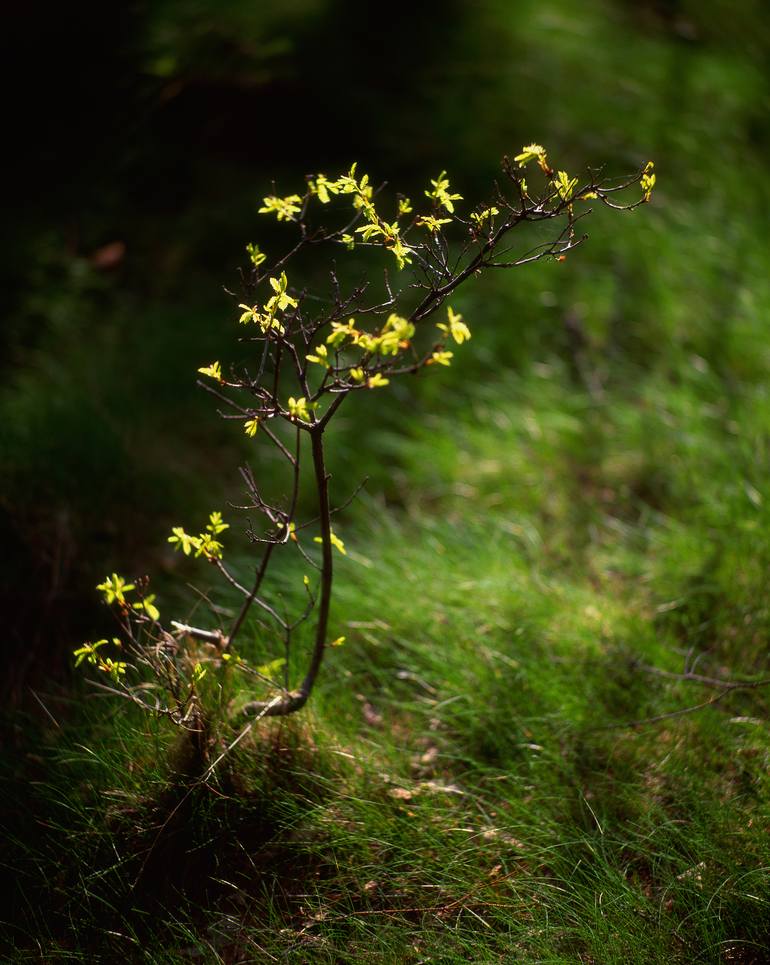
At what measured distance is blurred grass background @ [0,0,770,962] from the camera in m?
1.80

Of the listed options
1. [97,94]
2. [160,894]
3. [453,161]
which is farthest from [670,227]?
[160,894]

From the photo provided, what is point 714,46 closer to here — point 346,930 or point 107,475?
point 107,475

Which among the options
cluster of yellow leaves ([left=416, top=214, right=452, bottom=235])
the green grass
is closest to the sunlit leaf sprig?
cluster of yellow leaves ([left=416, top=214, right=452, bottom=235])

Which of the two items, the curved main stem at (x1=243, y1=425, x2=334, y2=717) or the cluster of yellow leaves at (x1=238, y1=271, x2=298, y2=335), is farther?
the curved main stem at (x1=243, y1=425, x2=334, y2=717)

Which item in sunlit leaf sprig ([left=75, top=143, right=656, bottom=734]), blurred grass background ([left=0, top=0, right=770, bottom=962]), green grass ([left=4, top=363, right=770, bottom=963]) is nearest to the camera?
Answer: sunlit leaf sprig ([left=75, top=143, right=656, bottom=734])

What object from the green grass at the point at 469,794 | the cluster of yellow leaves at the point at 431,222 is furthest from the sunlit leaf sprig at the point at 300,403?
the green grass at the point at 469,794

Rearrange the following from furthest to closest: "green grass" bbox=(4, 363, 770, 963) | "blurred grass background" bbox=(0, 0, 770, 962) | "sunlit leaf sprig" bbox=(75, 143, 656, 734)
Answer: "blurred grass background" bbox=(0, 0, 770, 962), "green grass" bbox=(4, 363, 770, 963), "sunlit leaf sprig" bbox=(75, 143, 656, 734)

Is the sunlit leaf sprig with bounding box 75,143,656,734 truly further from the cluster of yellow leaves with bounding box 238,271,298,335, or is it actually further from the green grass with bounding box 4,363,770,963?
the green grass with bounding box 4,363,770,963

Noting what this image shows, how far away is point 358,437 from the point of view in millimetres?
3359

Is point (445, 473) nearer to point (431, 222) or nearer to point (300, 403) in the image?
point (431, 222)

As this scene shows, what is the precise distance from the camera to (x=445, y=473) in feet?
10.3

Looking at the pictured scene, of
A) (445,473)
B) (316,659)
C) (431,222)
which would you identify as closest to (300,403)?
(431,222)

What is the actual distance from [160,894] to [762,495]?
1.97 metres

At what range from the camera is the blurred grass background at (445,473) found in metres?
1.80
